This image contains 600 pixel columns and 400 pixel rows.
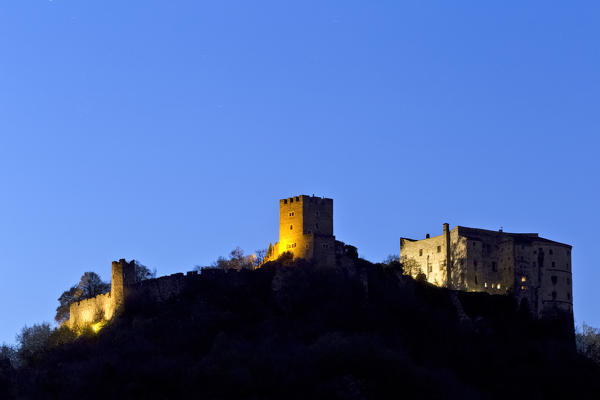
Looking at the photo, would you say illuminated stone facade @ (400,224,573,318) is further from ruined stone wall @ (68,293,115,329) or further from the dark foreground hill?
ruined stone wall @ (68,293,115,329)

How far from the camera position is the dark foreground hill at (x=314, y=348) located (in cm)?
8319

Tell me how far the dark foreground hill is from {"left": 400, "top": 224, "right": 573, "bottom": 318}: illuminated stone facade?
2837mm

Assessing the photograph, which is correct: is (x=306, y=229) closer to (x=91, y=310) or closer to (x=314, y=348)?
(x=314, y=348)

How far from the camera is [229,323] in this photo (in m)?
91.6

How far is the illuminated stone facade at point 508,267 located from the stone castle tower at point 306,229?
661 inches

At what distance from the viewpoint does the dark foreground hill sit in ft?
273

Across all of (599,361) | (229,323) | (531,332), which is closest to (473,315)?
(531,332)

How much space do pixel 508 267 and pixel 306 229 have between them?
21.8 m

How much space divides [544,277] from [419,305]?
15.7 meters

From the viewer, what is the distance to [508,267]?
358 feet

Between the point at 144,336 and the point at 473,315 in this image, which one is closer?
the point at 144,336

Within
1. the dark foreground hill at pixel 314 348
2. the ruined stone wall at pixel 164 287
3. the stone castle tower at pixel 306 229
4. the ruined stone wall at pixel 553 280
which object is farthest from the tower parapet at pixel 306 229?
the ruined stone wall at pixel 553 280

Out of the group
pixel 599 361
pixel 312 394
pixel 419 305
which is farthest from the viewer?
pixel 599 361

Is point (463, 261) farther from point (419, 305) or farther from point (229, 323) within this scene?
point (229, 323)
